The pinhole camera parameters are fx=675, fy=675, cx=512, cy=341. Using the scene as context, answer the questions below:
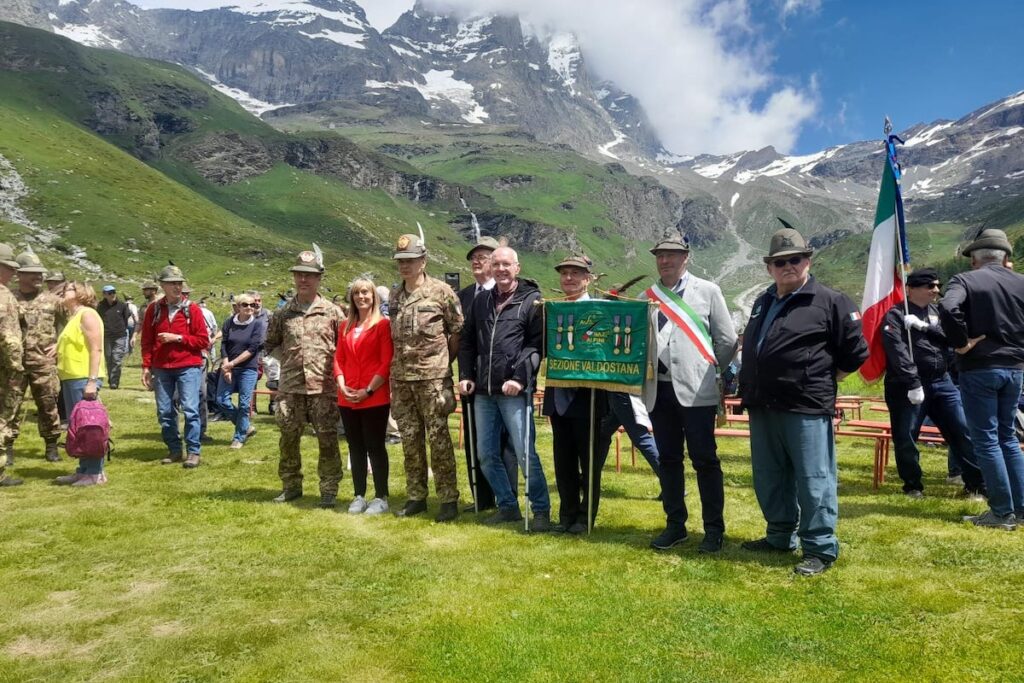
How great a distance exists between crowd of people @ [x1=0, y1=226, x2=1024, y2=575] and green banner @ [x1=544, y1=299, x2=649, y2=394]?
0.15 meters

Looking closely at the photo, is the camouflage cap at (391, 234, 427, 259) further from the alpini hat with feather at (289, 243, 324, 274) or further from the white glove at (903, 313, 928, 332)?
the white glove at (903, 313, 928, 332)

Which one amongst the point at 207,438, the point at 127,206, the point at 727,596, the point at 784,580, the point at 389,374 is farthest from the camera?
the point at 127,206

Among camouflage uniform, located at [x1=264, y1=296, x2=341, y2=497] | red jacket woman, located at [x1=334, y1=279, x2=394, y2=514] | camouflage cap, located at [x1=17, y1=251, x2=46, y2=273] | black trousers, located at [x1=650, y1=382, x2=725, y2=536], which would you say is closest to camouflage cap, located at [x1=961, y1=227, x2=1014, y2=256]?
black trousers, located at [x1=650, y1=382, x2=725, y2=536]

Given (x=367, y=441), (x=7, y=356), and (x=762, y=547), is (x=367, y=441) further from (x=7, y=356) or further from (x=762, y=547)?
(x=7, y=356)

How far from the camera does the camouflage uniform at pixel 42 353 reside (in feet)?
33.9

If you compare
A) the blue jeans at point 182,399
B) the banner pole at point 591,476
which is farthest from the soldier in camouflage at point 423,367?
the blue jeans at point 182,399

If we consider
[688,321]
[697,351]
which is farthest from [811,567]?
[688,321]

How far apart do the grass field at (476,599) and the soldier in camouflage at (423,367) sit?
0.69 meters

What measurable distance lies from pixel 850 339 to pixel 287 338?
6.48 m

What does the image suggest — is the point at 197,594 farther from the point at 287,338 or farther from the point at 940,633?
the point at 940,633

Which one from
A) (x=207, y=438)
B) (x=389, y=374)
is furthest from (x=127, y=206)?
(x=389, y=374)

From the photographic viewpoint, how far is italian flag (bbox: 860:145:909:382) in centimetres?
833

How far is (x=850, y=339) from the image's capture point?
576cm

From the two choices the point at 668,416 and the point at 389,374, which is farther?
the point at 389,374
